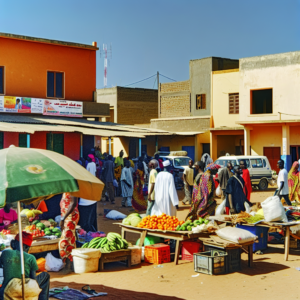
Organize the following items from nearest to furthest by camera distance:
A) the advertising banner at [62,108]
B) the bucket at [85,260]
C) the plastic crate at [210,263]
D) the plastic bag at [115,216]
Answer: the plastic crate at [210,263] < the bucket at [85,260] < the plastic bag at [115,216] < the advertising banner at [62,108]

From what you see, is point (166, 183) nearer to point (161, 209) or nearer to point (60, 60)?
point (161, 209)

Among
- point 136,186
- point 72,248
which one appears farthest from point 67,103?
point 72,248

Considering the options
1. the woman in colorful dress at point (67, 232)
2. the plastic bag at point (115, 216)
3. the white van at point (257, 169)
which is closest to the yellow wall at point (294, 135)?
the white van at point (257, 169)

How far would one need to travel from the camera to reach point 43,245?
862cm

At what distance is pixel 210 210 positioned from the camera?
10211 mm

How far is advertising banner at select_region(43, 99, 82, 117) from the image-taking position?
2385 cm

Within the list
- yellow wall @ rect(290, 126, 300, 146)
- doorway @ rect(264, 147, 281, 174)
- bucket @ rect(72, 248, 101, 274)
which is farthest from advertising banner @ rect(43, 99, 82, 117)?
bucket @ rect(72, 248, 101, 274)

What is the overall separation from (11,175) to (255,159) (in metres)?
20.3

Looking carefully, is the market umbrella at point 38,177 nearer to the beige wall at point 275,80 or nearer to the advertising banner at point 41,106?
the advertising banner at point 41,106

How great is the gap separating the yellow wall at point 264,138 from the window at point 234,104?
6.94ft

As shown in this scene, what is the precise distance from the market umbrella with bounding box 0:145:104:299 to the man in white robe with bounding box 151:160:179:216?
4789 mm

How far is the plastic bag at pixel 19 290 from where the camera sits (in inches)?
215

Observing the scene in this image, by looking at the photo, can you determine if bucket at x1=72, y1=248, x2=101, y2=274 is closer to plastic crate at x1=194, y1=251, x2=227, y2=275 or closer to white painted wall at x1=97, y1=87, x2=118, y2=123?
plastic crate at x1=194, y1=251, x2=227, y2=275

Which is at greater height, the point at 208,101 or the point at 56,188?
the point at 208,101
